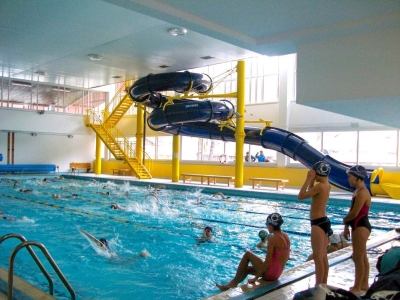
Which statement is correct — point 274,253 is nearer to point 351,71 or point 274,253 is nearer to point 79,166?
point 351,71

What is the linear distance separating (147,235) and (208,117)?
6.63 metres

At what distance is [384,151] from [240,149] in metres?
5.86

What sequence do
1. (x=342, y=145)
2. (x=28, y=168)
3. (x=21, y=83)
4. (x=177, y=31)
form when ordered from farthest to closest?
(x=28, y=168) < (x=21, y=83) < (x=342, y=145) < (x=177, y=31)

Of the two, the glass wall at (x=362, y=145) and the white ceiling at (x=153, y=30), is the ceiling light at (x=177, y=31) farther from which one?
the glass wall at (x=362, y=145)

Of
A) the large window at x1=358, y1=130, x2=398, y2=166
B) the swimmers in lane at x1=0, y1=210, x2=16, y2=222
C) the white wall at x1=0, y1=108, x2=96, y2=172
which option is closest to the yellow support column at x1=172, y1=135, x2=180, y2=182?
the large window at x1=358, y1=130, x2=398, y2=166

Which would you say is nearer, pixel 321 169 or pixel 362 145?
pixel 321 169

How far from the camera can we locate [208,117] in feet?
44.6

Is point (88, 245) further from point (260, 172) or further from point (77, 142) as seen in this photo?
point (77, 142)

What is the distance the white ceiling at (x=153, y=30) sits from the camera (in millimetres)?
4117

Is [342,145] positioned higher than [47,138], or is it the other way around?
[47,138]

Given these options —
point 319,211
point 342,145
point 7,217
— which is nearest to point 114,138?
point 342,145

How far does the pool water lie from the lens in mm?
5191

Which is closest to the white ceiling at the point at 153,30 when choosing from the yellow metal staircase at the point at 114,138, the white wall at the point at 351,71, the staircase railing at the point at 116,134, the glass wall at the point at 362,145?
the white wall at the point at 351,71

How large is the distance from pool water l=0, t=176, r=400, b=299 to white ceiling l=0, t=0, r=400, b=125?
3.42m
